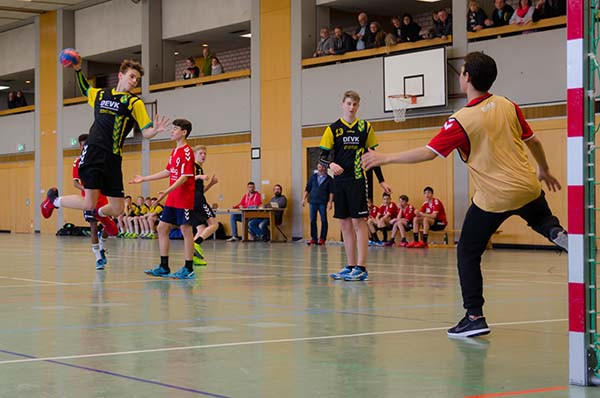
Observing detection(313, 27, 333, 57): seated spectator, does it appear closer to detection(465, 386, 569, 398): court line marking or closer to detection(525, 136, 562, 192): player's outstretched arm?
detection(525, 136, 562, 192): player's outstretched arm

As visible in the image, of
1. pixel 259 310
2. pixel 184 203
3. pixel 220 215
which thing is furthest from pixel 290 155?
pixel 259 310

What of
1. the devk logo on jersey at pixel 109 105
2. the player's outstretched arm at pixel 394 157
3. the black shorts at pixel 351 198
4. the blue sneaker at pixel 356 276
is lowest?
the blue sneaker at pixel 356 276

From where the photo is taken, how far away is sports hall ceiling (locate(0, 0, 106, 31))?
3249 cm

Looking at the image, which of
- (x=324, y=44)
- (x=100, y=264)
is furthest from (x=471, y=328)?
(x=324, y=44)

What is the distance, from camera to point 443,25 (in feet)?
73.6

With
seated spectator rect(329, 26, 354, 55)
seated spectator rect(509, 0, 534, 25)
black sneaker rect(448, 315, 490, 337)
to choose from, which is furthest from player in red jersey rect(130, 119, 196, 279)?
seated spectator rect(329, 26, 354, 55)

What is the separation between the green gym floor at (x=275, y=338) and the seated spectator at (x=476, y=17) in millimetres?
11051

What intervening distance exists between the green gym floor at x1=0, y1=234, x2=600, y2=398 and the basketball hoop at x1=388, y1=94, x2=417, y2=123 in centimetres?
1145

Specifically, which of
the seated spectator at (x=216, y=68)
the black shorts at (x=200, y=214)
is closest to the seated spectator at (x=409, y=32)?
the seated spectator at (x=216, y=68)

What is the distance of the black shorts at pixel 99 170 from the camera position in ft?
34.5

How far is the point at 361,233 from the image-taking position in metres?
10.6

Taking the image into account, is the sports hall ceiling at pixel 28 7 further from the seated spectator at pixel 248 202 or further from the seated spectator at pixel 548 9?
the seated spectator at pixel 548 9

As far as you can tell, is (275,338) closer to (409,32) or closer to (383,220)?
(383,220)

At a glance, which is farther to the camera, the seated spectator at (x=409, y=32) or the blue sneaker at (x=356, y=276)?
the seated spectator at (x=409, y=32)
